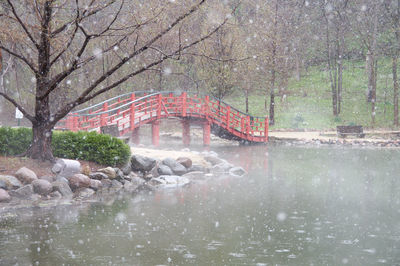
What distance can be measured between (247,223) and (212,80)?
23730 millimetres

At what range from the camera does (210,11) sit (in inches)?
1357

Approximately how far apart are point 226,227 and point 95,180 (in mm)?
5373

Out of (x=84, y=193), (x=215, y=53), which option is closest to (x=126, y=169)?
(x=84, y=193)

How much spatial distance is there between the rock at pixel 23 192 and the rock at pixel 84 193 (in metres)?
1.12

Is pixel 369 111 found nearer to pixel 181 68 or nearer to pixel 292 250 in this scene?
pixel 181 68

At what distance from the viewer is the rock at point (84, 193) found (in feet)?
41.1

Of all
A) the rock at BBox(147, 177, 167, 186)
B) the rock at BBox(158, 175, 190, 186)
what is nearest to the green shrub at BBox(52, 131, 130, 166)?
the rock at BBox(147, 177, 167, 186)

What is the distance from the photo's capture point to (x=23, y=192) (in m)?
11.8

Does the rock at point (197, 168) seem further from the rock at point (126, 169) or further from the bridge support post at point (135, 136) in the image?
the bridge support post at point (135, 136)

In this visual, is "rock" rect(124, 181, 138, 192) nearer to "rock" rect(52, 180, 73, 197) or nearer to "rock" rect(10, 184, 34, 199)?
"rock" rect(52, 180, 73, 197)

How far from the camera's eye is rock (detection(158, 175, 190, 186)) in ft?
48.6

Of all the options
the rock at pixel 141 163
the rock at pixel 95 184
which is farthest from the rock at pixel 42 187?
the rock at pixel 141 163

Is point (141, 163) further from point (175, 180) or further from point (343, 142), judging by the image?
point (343, 142)

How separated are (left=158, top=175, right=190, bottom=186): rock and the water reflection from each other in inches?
29.5
